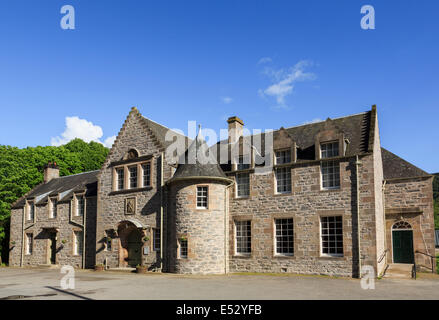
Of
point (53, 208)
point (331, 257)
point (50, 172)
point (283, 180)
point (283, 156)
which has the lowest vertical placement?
point (331, 257)

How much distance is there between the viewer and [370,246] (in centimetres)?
2134

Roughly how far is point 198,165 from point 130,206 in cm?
646

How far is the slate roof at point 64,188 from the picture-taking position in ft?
110

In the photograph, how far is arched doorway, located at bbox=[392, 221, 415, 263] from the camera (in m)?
25.5

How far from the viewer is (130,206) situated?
28.3m

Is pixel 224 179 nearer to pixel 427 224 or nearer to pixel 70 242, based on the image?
pixel 427 224

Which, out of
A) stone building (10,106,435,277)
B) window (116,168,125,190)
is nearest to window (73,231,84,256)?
stone building (10,106,435,277)

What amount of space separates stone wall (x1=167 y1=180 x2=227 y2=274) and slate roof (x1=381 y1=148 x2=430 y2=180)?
1183 centimetres

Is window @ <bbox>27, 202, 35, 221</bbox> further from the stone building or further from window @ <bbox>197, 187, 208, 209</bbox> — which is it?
window @ <bbox>197, 187, 208, 209</bbox>

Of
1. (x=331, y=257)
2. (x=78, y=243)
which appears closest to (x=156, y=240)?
(x=78, y=243)

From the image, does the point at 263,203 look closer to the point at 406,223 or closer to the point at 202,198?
the point at 202,198

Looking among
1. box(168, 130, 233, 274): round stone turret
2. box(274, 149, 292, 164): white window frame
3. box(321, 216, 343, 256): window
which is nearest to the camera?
box(321, 216, 343, 256): window
